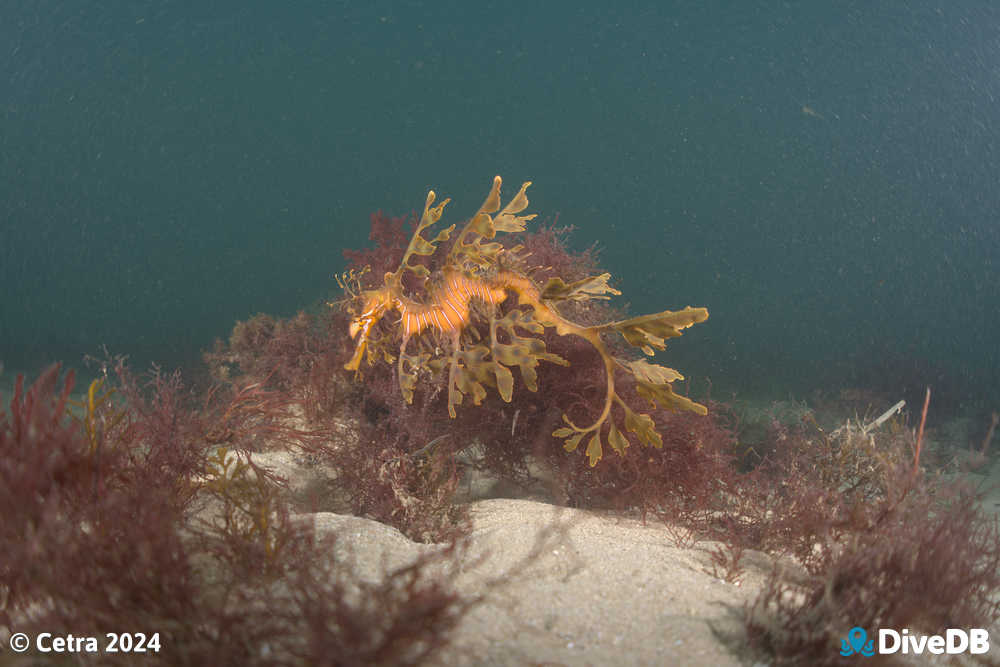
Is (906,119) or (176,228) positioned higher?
(906,119)

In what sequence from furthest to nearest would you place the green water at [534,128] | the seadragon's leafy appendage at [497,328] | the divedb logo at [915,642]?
1. the green water at [534,128]
2. the seadragon's leafy appendage at [497,328]
3. the divedb logo at [915,642]

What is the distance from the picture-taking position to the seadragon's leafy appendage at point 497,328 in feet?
8.92

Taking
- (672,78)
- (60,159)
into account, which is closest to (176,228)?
(60,159)

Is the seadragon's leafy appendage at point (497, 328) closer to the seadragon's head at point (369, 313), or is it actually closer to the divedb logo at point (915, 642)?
the seadragon's head at point (369, 313)

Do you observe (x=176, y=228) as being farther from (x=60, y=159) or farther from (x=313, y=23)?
(x=313, y=23)

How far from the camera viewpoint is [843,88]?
3716 cm

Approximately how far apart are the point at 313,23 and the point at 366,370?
48.3 meters

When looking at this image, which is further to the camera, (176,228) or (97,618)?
(176,228)

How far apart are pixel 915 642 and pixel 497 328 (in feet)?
8.14

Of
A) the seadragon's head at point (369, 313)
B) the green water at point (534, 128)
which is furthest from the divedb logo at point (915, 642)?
the green water at point (534, 128)

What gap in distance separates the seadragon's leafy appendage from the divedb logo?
44.7 inches

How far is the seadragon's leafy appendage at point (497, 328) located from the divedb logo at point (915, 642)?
3.72ft

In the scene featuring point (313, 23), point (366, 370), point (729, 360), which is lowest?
point (729, 360)

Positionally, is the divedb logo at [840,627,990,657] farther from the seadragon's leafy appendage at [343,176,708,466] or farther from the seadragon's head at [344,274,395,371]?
the seadragon's head at [344,274,395,371]
